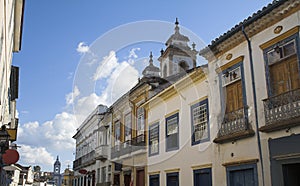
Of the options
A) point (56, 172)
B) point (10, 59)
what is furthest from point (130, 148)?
point (56, 172)

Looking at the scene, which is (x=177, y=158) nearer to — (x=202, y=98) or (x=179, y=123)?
(x=179, y=123)

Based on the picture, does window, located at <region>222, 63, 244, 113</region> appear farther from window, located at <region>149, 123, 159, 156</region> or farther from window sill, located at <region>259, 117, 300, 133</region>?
window, located at <region>149, 123, 159, 156</region>

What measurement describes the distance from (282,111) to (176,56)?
14.2 meters

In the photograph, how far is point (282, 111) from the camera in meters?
Answer: 8.15

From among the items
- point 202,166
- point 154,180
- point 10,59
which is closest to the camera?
point 202,166

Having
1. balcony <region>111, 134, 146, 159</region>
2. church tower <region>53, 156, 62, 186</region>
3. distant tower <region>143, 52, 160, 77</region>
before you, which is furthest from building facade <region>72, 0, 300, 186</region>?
church tower <region>53, 156, 62, 186</region>

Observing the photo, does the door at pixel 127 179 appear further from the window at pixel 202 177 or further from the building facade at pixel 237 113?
the window at pixel 202 177

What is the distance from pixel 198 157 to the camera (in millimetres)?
11898

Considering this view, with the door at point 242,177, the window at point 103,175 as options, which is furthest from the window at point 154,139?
the window at point 103,175

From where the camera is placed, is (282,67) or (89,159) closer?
(282,67)

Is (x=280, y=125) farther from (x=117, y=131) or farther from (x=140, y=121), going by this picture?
(x=117, y=131)

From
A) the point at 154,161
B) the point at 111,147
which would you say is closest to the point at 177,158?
the point at 154,161

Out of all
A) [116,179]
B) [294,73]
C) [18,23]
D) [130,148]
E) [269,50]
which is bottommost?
[116,179]

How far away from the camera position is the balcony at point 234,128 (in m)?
9.31
